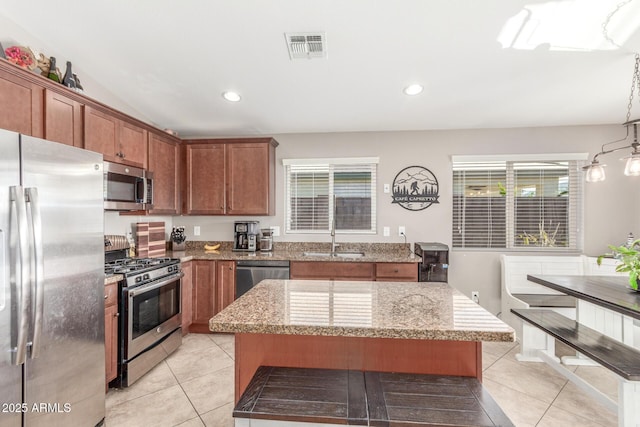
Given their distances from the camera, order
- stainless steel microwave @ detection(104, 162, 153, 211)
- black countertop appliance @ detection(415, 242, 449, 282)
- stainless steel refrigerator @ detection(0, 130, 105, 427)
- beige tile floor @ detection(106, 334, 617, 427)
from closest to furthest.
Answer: stainless steel refrigerator @ detection(0, 130, 105, 427)
beige tile floor @ detection(106, 334, 617, 427)
stainless steel microwave @ detection(104, 162, 153, 211)
black countertop appliance @ detection(415, 242, 449, 282)

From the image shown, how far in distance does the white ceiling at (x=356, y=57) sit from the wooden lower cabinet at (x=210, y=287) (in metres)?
1.71

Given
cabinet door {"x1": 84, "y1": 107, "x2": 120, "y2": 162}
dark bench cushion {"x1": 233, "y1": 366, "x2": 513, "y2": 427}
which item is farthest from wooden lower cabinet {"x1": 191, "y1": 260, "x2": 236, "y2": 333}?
dark bench cushion {"x1": 233, "y1": 366, "x2": 513, "y2": 427}

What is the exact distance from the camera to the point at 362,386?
48.0 inches

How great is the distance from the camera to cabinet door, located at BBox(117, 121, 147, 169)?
272 centimetres

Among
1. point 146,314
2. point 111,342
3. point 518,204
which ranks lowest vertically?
point 111,342

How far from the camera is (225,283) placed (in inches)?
131

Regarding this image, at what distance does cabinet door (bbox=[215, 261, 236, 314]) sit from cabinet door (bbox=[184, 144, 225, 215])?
71cm

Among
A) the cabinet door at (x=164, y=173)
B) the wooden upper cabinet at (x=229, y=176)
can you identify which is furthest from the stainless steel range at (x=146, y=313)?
the wooden upper cabinet at (x=229, y=176)

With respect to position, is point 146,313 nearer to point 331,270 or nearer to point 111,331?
point 111,331

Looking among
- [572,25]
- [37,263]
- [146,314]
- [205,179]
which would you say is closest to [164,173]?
[205,179]

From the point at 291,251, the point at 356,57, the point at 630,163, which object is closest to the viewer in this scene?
the point at 630,163

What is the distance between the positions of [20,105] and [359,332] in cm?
239

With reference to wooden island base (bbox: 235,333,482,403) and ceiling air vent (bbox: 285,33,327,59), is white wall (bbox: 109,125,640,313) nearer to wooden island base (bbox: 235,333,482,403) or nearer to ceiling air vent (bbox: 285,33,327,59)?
ceiling air vent (bbox: 285,33,327,59)

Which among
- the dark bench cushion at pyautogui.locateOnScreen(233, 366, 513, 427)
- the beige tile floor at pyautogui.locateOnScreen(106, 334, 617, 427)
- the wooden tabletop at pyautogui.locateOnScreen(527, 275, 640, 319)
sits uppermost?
the wooden tabletop at pyautogui.locateOnScreen(527, 275, 640, 319)
